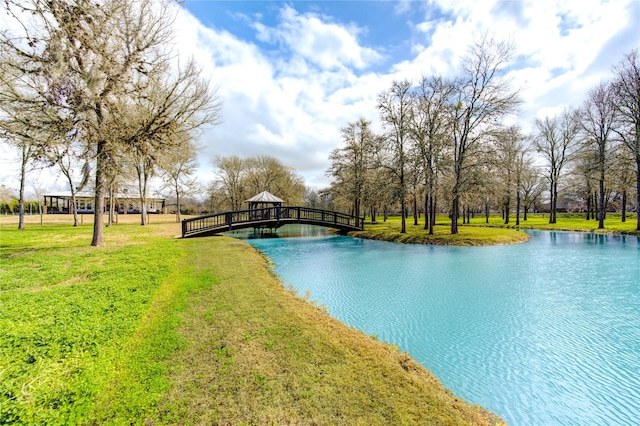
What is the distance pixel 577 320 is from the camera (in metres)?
6.11

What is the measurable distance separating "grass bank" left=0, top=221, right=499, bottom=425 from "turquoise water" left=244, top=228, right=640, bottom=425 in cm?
91

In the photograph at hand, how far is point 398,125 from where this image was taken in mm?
21422

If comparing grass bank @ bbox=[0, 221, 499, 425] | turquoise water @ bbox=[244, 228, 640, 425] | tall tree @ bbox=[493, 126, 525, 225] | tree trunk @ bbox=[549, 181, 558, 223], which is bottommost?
turquoise water @ bbox=[244, 228, 640, 425]

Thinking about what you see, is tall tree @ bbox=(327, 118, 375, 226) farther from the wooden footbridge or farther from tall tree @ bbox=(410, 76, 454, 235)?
tall tree @ bbox=(410, 76, 454, 235)

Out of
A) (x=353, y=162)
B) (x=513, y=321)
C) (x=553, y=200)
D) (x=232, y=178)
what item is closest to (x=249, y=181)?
(x=232, y=178)

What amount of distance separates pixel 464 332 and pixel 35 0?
41.7 feet

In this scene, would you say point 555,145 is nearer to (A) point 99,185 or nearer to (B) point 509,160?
(B) point 509,160

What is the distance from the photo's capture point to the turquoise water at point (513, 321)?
3746mm

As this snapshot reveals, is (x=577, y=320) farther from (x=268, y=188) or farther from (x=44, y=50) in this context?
(x=268, y=188)

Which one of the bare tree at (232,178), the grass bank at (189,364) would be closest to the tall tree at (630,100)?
the grass bank at (189,364)

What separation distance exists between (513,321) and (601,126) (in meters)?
28.2

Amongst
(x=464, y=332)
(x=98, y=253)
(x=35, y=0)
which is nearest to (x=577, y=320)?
(x=464, y=332)

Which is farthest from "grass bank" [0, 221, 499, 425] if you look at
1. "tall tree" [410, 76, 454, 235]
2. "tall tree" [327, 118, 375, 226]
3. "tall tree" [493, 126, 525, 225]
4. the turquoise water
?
"tall tree" [327, 118, 375, 226]

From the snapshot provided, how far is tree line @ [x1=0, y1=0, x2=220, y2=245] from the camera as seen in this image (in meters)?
7.96
